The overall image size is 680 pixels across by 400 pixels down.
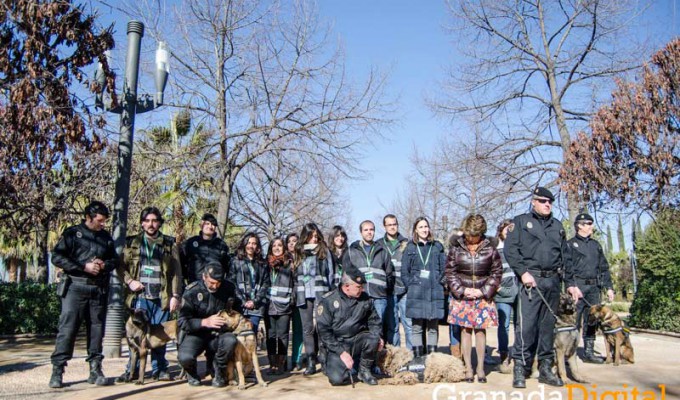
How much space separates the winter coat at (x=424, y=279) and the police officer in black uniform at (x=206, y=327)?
2.24 m

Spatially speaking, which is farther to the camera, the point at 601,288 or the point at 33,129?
the point at 601,288

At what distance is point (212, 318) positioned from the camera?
19.7 ft

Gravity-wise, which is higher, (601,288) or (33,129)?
(33,129)

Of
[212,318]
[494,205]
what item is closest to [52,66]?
[212,318]

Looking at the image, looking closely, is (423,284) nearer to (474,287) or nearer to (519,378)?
(474,287)

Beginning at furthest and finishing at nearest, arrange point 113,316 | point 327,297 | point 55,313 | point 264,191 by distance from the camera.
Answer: point 264,191, point 55,313, point 113,316, point 327,297

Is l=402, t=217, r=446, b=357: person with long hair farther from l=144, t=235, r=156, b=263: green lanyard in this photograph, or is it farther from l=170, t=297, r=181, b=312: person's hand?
l=144, t=235, r=156, b=263: green lanyard

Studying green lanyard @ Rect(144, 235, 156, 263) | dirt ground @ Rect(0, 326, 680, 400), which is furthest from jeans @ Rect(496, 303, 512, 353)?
green lanyard @ Rect(144, 235, 156, 263)

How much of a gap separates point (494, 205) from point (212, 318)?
34.9 ft

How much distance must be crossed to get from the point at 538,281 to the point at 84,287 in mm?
4877

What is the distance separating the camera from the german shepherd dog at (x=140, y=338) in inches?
240

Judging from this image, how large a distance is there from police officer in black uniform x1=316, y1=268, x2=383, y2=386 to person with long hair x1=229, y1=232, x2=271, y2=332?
123 centimetres

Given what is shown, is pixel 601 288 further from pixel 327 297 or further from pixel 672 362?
pixel 327 297

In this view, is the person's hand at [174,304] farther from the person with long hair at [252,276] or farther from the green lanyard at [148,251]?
the person with long hair at [252,276]
